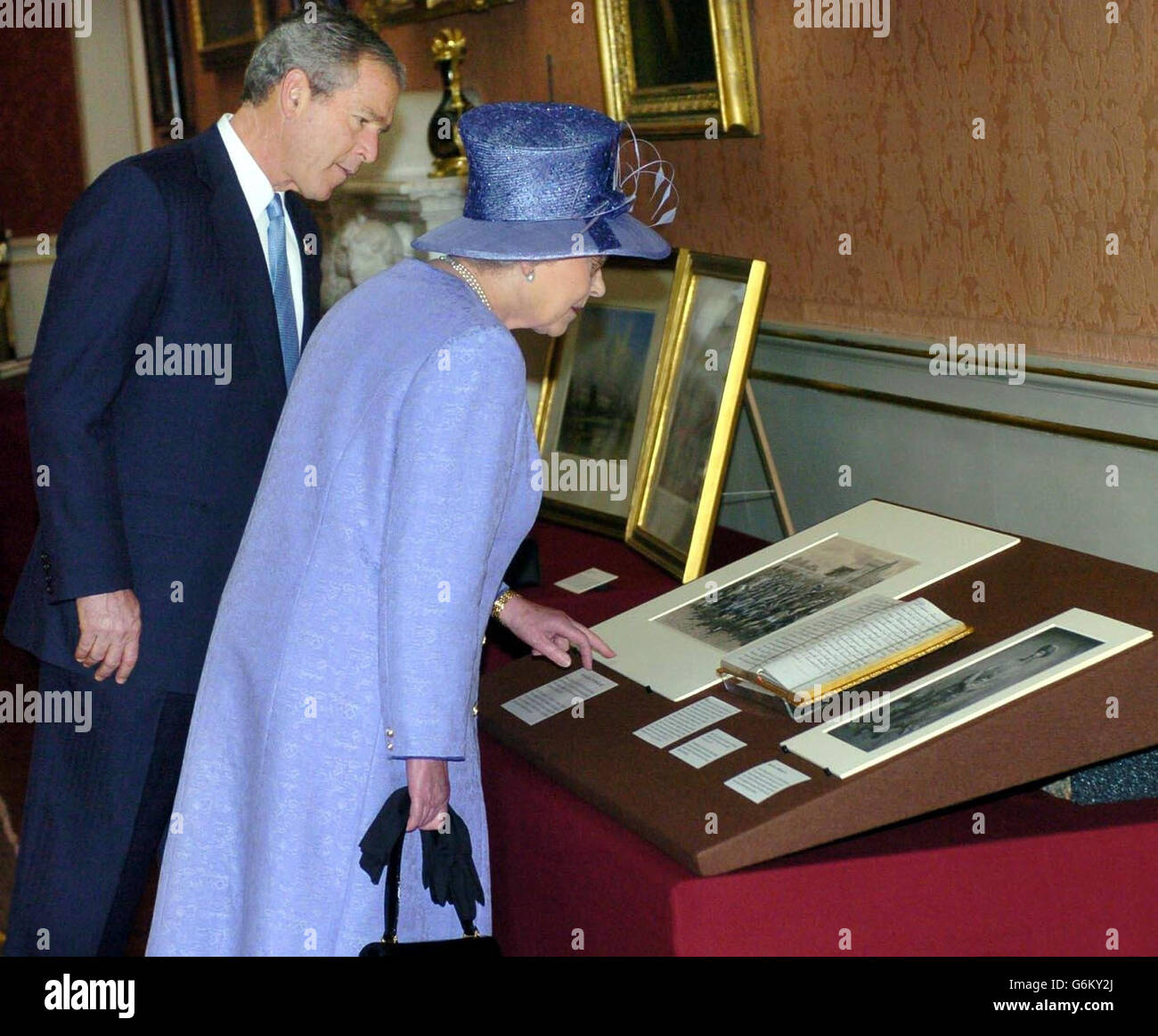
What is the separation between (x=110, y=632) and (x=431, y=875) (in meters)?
0.82

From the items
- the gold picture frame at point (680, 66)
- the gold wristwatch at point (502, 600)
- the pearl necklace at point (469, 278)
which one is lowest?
the gold wristwatch at point (502, 600)

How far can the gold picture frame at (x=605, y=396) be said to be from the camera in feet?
11.8

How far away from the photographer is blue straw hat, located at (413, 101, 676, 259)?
197 centimetres

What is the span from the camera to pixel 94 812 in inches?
100

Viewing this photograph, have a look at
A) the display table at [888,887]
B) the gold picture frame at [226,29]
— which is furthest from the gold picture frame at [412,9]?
the display table at [888,887]

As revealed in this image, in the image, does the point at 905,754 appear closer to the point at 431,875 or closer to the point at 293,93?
the point at 431,875

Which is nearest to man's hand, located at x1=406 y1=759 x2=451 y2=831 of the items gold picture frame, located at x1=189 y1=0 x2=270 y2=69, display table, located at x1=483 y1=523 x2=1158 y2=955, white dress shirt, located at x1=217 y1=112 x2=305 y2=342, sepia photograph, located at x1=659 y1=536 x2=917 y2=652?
display table, located at x1=483 y1=523 x2=1158 y2=955

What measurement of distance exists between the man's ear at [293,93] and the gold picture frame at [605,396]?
1.19m

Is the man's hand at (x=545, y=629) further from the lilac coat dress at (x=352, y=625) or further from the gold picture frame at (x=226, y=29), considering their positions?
the gold picture frame at (x=226, y=29)

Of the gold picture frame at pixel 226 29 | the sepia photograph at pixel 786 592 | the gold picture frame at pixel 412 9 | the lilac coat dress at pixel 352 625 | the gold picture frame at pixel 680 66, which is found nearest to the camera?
the lilac coat dress at pixel 352 625

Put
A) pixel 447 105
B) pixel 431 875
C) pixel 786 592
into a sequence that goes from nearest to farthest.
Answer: pixel 431 875 → pixel 786 592 → pixel 447 105

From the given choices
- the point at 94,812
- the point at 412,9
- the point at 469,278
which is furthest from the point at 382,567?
the point at 412,9

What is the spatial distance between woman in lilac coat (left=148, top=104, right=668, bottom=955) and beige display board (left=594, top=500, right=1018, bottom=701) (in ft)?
1.54

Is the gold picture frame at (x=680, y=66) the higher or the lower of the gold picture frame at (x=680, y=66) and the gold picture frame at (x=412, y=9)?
the lower
